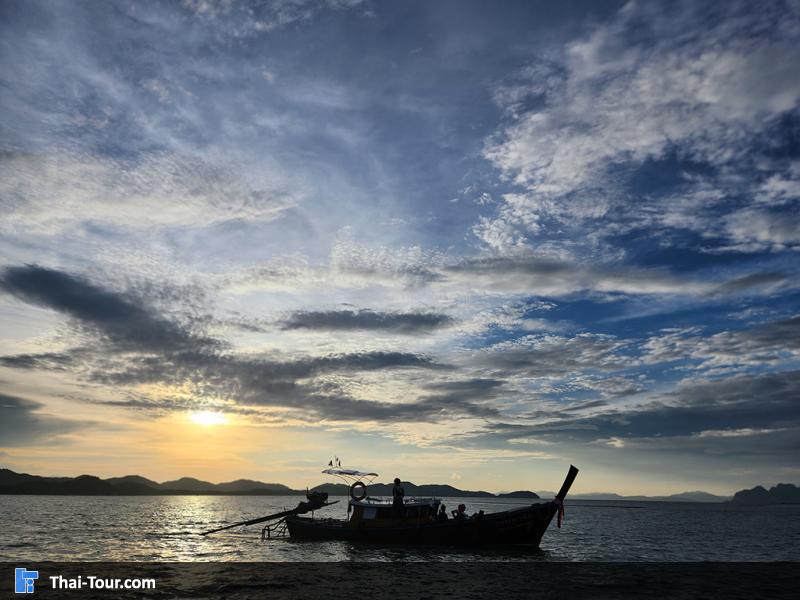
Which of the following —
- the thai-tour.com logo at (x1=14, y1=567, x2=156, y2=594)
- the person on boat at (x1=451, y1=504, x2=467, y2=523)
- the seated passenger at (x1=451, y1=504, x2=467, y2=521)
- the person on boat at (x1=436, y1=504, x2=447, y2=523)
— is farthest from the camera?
the person on boat at (x1=436, y1=504, x2=447, y2=523)

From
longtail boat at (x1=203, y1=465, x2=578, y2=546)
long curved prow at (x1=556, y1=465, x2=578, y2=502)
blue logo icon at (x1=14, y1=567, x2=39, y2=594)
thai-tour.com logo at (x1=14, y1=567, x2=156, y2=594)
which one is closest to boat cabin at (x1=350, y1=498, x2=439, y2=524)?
longtail boat at (x1=203, y1=465, x2=578, y2=546)

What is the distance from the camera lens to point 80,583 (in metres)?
24.1

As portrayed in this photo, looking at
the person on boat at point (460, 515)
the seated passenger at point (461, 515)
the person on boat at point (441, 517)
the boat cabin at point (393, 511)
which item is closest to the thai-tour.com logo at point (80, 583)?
the boat cabin at point (393, 511)

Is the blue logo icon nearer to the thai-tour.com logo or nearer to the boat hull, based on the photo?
the thai-tour.com logo

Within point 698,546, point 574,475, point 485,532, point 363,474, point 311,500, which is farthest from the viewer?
point 698,546

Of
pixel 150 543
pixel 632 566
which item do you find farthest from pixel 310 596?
pixel 150 543

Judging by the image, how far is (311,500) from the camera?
54.2m

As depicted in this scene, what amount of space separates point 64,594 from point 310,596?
32.8 feet

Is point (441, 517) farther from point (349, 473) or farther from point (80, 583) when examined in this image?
point (80, 583)

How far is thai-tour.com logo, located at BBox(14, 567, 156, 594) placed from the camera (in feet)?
74.3

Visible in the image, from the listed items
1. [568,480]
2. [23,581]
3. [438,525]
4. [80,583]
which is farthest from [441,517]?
[23,581]

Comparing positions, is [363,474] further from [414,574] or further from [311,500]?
[414,574]

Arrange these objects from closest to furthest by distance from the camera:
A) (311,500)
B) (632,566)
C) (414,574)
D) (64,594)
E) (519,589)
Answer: (64,594), (519,589), (414,574), (632,566), (311,500)

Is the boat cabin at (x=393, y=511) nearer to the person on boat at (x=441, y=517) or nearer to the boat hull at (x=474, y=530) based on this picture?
the person on boat at (x=441, y=517)
